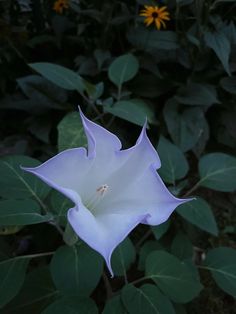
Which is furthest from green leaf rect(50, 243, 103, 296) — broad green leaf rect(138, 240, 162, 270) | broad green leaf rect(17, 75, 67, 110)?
broad green leaf rect(17, 75, 67, 110)

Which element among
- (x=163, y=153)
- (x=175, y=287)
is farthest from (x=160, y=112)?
(x=175, y=287)

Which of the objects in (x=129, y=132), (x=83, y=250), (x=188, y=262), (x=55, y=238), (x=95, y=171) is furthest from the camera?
(x=129, y=132)

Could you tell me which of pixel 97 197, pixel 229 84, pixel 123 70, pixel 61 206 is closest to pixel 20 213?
pixel 61 206

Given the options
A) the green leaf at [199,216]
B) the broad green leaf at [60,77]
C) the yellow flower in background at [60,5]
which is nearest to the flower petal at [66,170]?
the green leaf at [199,216]

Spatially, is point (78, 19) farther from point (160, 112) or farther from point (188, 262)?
point (188, 262)

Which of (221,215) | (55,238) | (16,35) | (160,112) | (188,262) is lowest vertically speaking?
(221,215)

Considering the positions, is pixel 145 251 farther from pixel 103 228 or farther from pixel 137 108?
pixel 103 228
